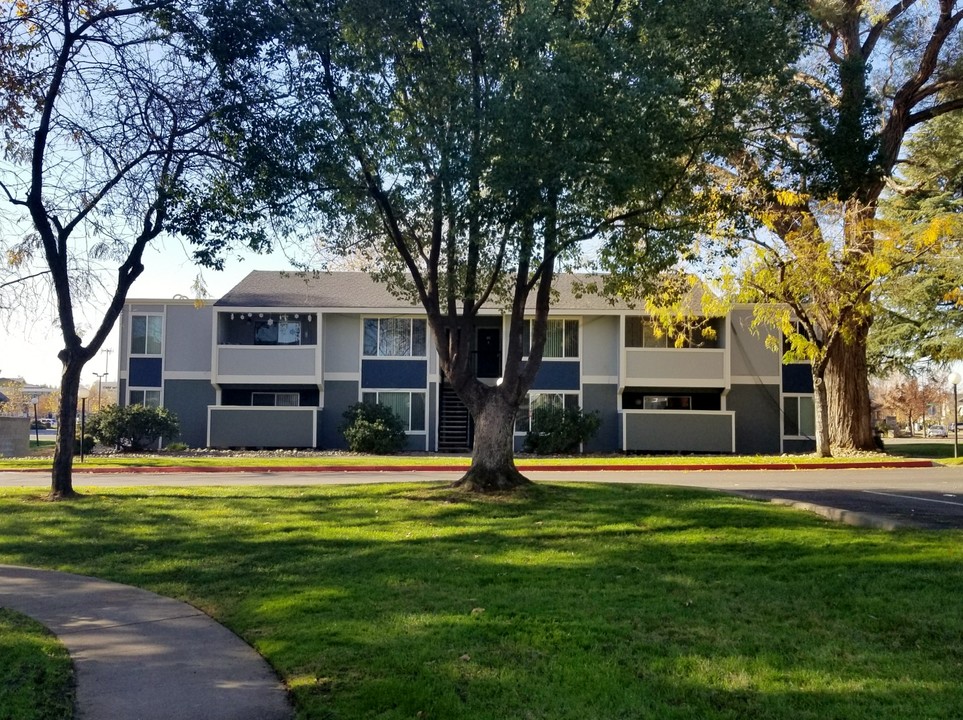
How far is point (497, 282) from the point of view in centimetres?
1605

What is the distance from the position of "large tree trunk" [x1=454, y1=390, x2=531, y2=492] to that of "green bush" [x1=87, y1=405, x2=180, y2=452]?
64.7ft

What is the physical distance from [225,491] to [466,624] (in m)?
10.3

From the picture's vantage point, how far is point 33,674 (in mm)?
5977

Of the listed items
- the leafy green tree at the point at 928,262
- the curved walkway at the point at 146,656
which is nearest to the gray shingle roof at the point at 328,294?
the leafy green tree at the point at 928,262

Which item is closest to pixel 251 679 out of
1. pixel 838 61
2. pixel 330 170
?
pixel 330 170

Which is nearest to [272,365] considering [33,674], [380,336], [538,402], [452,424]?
[380,336]

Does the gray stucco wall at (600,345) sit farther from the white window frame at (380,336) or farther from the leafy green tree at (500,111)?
the leafy green tree at (500,111)

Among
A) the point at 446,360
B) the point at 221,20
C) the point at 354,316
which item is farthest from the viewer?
the point at 354,316

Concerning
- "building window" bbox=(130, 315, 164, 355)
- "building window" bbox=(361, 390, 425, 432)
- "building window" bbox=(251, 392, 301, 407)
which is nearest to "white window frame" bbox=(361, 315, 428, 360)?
"building window" bbox=(361, 390, 425, 432)

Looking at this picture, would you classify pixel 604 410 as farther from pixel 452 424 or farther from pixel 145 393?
pixel 145 393

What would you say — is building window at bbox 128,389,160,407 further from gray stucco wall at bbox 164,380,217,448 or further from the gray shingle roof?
the gray shingle roof

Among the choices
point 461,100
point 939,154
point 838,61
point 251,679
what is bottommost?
point 251,679

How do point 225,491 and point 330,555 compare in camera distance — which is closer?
point 330,555

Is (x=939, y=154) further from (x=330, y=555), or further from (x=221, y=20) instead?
(x=330, y=555)
